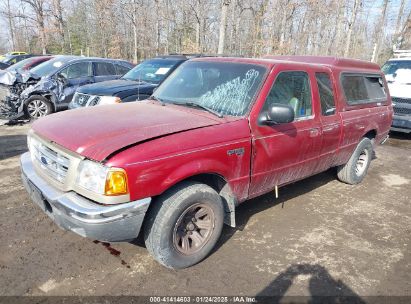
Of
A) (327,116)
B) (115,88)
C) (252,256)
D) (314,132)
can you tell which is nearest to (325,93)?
(327,116)

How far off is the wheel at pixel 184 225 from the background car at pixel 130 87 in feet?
11.4

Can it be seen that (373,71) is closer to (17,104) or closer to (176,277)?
(176,277)

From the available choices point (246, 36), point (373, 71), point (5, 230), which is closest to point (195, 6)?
point (246, 36)

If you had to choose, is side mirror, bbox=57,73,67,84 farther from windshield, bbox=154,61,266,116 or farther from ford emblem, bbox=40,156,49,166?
ford emblem, bbox=40,156,49,166

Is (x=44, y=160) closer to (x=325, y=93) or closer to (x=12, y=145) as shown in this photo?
(x=325, y=93)

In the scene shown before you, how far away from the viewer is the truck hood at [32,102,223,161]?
268 cm

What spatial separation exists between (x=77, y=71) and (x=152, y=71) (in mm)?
2675

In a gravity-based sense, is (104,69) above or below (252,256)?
above

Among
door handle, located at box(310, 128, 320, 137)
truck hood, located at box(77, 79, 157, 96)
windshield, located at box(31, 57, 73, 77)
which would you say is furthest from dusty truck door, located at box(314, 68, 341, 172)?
windshield, located at box(31, 57, 73, 77)

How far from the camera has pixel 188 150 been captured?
2883mm

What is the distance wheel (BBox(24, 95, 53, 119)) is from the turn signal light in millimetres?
7310

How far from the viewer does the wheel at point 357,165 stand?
17.8 ft

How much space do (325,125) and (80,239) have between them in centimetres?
317

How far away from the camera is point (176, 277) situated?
3.10 m
